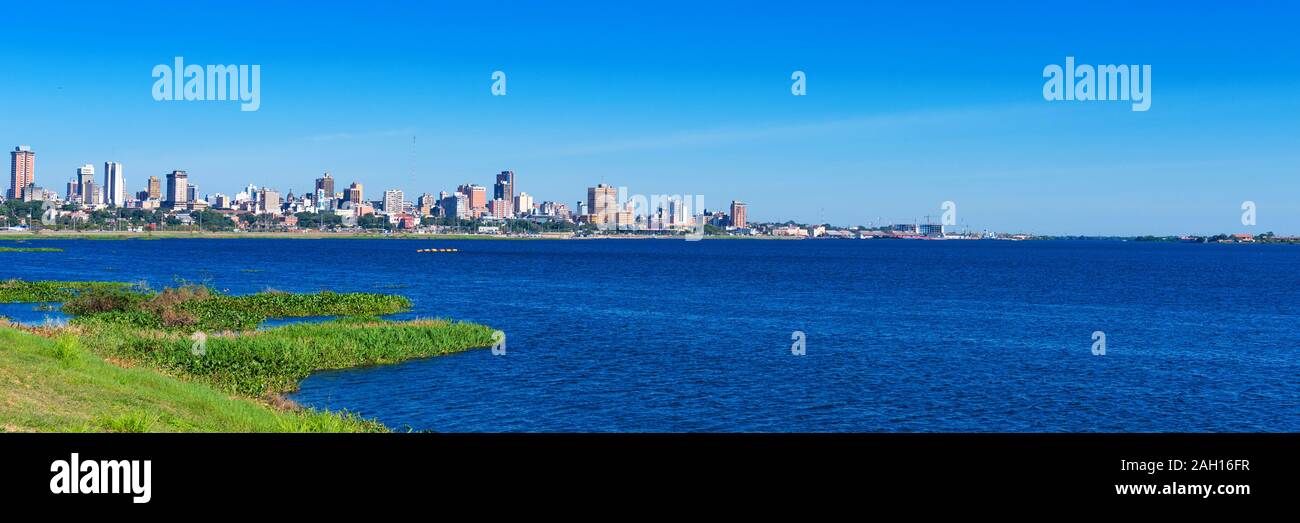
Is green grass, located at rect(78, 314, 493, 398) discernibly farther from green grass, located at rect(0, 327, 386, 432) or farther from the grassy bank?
green grass, located at rect(0, 327, 386, 432)

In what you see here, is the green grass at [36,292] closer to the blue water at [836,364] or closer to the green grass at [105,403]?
the blue water at [836,364]

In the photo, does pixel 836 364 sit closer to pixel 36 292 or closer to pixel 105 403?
pixel 105 403

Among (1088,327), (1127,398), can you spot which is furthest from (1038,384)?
(1088,327)

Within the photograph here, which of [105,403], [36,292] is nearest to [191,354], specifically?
[105,403]

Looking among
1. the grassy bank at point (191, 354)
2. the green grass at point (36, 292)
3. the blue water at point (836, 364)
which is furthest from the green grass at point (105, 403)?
the green grass at point (36, 292)

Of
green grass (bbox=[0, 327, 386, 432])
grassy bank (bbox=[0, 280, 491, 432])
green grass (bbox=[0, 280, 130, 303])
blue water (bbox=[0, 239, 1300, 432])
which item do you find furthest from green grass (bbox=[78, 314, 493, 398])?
green grass (bbox=[0, 280, 130, 303])
